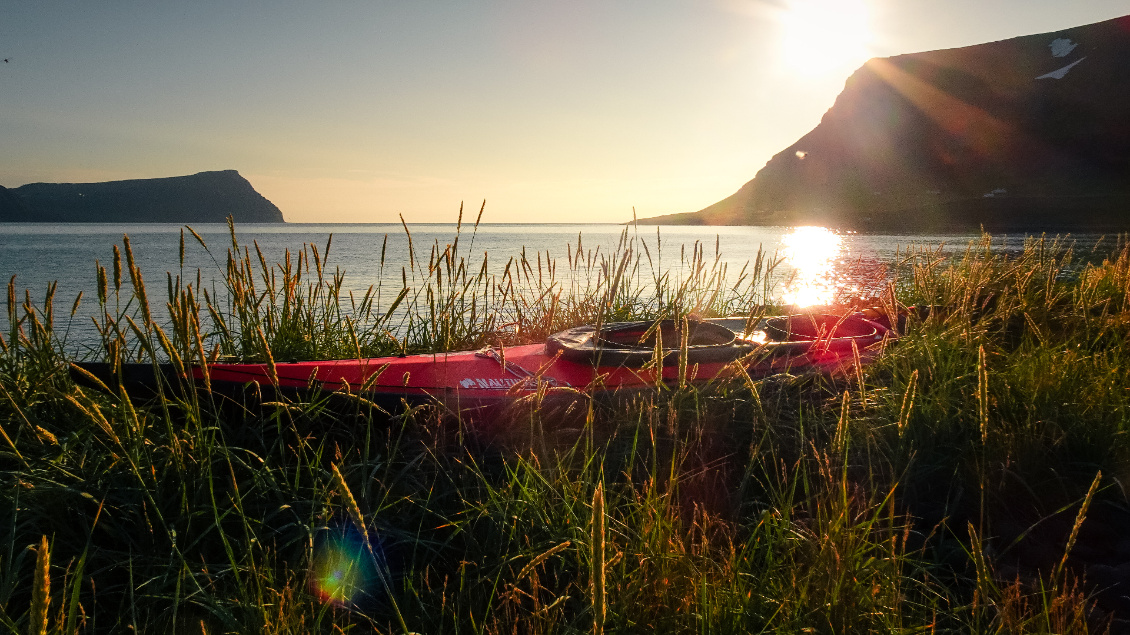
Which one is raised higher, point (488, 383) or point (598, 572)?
point (598, 572)

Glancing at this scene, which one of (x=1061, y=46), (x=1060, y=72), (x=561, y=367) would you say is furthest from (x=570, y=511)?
(x=1061, y=46)

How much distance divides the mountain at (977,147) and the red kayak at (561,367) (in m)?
43.8

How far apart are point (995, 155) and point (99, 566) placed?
7101 centimetres

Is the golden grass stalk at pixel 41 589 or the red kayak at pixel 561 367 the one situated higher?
the golden grass stalk at pixel 41 589

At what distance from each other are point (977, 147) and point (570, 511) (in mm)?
72862

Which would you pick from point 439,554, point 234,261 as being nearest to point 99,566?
point 439,554

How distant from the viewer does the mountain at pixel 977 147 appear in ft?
159

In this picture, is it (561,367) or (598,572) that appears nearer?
(598,572)

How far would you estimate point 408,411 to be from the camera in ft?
7.51

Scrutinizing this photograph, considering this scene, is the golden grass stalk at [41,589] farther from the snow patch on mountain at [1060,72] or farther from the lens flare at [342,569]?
the snow patch on mountain at [1060,72]

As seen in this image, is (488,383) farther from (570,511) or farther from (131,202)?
(131,202)

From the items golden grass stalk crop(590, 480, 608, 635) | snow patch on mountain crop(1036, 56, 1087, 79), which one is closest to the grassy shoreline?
golden grass stalk crop(590, 480, 608, 635)

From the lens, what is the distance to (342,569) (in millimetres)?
1746

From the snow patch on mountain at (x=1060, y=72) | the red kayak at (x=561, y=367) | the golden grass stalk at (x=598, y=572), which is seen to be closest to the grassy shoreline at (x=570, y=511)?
the golden grass stalk at (x=598, y=572)
